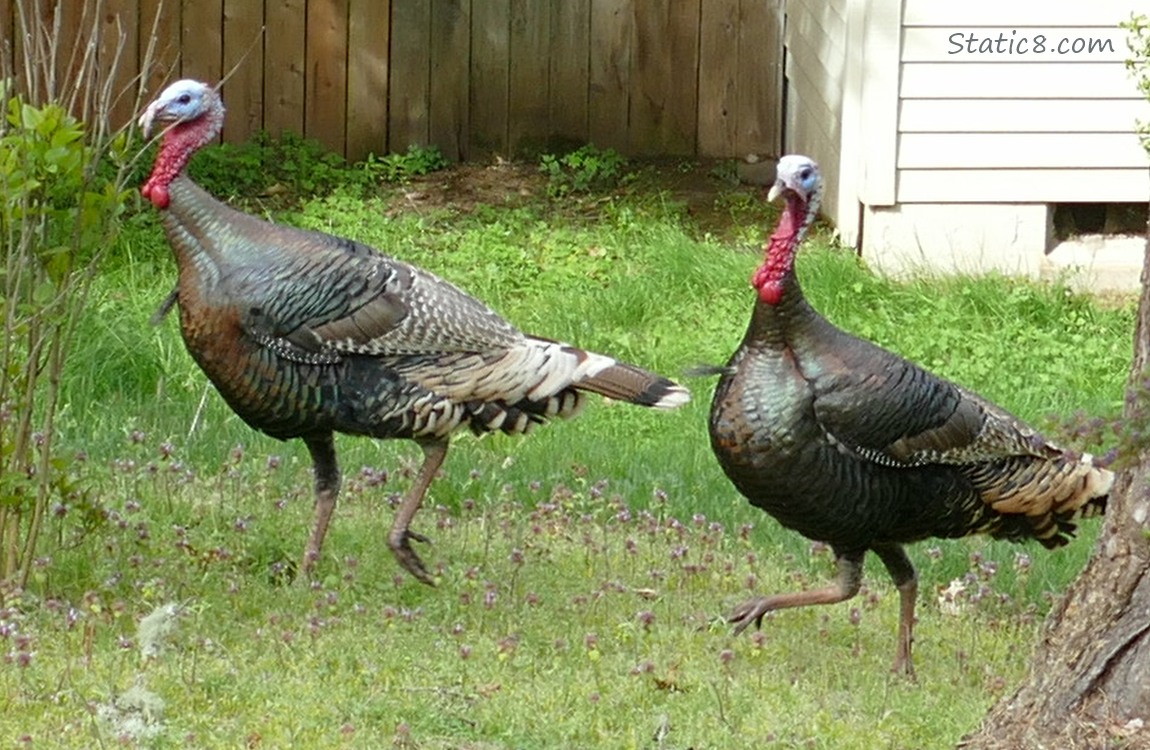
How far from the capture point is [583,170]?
1179 cm

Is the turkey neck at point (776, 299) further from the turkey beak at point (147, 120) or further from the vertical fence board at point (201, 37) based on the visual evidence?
the vertical fence board at point (201, 37)

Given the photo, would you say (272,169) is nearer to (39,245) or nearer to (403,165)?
(403,165)

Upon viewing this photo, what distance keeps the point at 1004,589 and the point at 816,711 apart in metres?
1.69

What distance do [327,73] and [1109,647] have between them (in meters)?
8.56

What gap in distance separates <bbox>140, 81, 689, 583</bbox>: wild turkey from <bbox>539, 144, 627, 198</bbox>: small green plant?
5.55m

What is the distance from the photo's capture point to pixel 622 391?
6.09 metres

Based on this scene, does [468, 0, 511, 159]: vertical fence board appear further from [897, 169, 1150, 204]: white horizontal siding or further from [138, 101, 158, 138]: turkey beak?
[138, 101, 158, 138]: turkey beak

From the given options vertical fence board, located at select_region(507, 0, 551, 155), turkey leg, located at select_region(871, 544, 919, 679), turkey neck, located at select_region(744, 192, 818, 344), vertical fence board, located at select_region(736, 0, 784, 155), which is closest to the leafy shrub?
turkey neck, located at select_region(744, 192, 818, 344)

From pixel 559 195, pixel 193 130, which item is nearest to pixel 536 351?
pixel 193 130

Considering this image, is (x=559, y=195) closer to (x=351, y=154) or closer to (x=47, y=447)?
(x=351, y=154)

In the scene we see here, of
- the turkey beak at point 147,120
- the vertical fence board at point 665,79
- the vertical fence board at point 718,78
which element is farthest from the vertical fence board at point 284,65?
the turkey beak at point 147,120

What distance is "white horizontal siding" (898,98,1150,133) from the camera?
32.9ft

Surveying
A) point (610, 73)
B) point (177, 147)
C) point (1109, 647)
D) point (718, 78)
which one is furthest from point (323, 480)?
point (718, 78)

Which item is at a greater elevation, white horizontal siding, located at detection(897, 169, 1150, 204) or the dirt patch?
white horizontal siding, located at detection(897, 169, 1150, 204)
